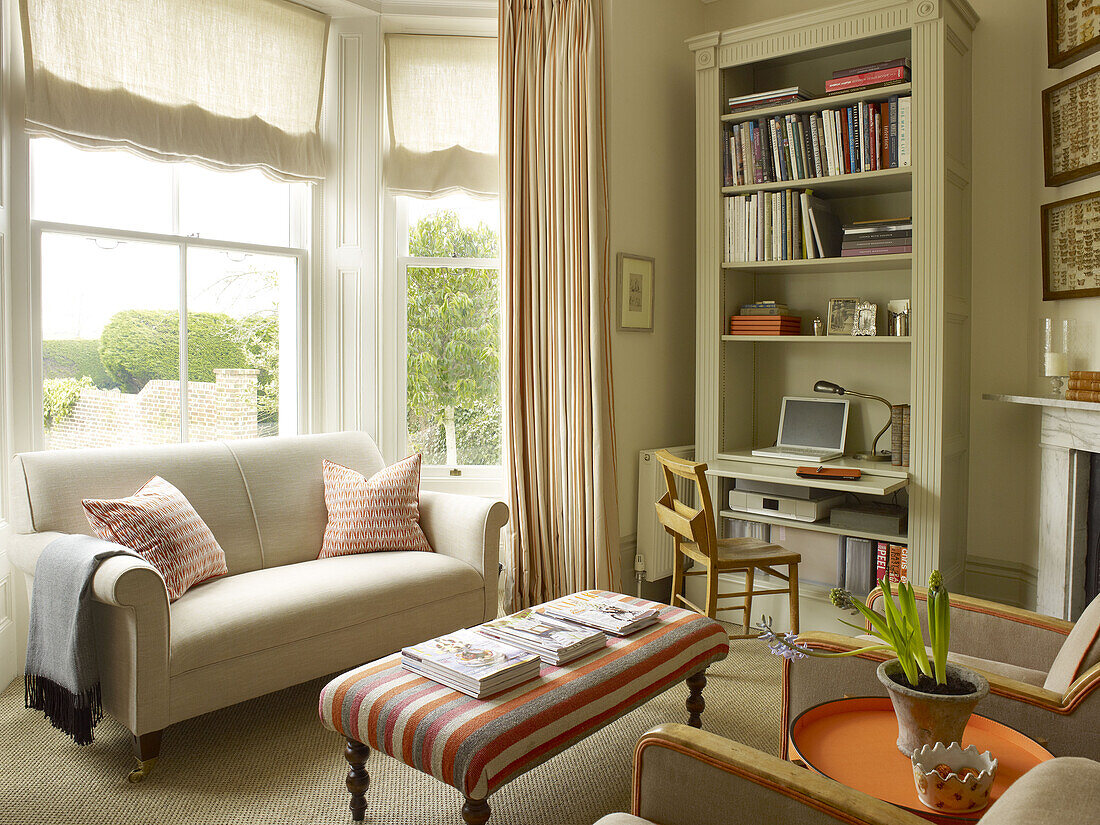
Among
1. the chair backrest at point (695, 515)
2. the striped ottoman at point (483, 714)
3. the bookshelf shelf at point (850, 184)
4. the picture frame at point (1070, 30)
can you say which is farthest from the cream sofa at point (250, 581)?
the picture frame at point (1070, 30)

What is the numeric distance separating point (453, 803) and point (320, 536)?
139 cm

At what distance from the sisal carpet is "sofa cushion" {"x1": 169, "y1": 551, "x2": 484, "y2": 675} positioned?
33 cm

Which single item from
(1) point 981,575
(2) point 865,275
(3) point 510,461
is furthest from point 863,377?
(3) point 510,461

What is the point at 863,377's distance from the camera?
387 cm

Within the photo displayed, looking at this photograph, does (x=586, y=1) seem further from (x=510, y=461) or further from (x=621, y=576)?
(x=621, y=576)

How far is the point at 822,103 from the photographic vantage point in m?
3.46

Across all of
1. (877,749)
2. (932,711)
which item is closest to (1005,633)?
(877,749)

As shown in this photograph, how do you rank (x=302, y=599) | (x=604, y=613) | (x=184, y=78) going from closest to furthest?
(x=604, y=613), (x=302, y=599), (x=184, y=78)

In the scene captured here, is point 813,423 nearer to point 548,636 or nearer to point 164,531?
point 548,636

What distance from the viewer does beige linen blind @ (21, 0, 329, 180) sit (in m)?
3.02

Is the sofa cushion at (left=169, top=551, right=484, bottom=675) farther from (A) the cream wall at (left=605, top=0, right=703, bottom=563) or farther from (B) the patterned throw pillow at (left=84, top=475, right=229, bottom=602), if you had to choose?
(A) the cream wall at (left=605, top=0, right=703, bottom=563)

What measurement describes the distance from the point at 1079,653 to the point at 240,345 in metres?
3.30

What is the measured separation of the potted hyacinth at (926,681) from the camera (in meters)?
1.37

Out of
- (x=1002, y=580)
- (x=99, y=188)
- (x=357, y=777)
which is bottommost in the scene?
(x=357, y=777)
